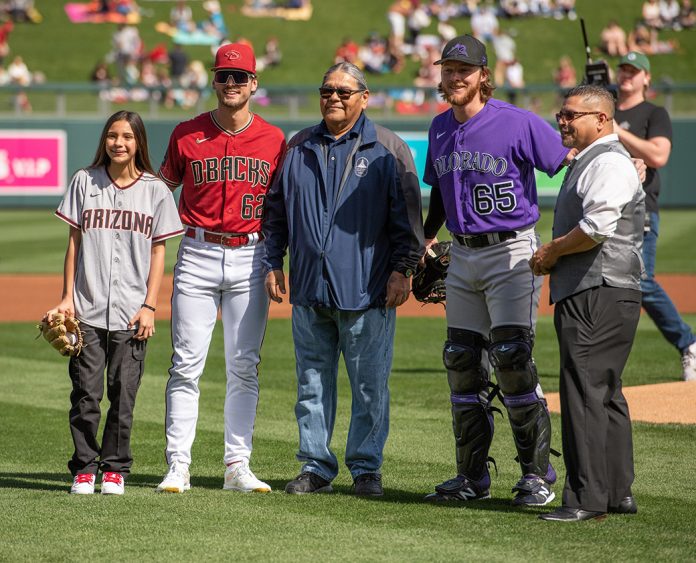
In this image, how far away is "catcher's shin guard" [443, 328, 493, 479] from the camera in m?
5.65

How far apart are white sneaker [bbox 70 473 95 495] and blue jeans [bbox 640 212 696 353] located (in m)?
4.97

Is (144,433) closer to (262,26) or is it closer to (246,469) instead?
(246,469)

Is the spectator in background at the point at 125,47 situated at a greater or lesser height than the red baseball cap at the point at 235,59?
greater

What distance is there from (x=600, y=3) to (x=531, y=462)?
33806mm

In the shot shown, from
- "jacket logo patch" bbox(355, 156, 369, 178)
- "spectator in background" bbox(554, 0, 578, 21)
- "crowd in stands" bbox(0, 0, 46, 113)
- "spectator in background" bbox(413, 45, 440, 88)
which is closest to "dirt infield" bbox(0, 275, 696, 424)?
"jacket logo patch" bbox(355, 156, 369, 178)

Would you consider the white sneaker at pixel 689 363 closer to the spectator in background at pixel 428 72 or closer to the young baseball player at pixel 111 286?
the young baseball player at pixel 111 286

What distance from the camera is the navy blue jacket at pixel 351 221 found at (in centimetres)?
581

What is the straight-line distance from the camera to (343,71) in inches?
227

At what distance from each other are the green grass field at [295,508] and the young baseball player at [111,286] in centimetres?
31

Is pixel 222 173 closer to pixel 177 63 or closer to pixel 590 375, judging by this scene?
pixel 590 375

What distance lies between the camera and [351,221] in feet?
19.1

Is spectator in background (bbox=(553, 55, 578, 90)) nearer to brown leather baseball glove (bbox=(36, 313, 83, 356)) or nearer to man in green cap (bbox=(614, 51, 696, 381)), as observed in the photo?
man in green cap (bbox=(614, 51, 696, 381))

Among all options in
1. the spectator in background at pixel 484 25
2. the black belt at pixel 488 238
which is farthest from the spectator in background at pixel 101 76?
the black belt at pixel 488 238

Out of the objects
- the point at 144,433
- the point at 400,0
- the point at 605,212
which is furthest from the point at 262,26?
the point at 605,212
